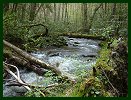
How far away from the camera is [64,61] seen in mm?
9289

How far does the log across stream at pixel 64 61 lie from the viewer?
273 inches

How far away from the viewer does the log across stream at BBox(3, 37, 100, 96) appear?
6.92m

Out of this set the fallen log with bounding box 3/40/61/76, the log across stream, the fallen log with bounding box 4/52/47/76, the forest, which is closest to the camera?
the forest

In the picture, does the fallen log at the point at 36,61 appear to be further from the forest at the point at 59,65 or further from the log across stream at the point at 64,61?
the log across stream at the point at 64,61

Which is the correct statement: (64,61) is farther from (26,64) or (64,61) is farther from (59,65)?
(26,64)

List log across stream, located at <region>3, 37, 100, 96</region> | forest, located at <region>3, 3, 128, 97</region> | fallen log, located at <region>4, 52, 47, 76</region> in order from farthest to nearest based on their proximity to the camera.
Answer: fallen log, located at <region>4, 52, 47, 76</region>, log across stream, located at <region>3, 37, 100, 96</region>, forest, located at <region>3, 3, 128, 97</region>

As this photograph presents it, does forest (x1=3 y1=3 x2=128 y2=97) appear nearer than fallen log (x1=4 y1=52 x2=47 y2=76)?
Yes

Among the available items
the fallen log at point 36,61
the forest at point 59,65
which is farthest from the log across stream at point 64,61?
the fallen log at point 36,61

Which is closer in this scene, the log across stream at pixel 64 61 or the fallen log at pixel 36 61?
the log across stream at pixel 64 61

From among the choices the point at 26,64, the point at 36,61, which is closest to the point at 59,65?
the point at 36,61

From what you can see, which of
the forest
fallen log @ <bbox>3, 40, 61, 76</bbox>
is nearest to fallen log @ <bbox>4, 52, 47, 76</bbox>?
the forest

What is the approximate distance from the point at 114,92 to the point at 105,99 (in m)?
0.75

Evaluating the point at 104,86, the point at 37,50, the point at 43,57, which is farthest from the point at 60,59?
the point at 104,86

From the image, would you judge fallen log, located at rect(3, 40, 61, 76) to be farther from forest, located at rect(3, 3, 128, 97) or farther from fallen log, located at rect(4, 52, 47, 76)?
fallen log, located at rect(4, 52, 47, 76)
